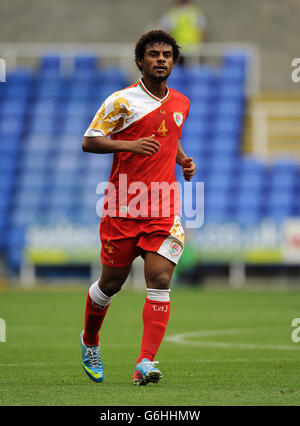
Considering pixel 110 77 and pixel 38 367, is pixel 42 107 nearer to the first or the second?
pixel 110 77

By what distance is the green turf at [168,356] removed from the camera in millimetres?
5266

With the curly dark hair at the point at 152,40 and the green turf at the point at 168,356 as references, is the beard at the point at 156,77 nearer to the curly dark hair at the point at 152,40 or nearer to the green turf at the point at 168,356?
the curly dark hair at the point at 152,40

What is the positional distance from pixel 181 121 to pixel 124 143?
1.83 ft

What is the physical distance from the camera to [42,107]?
2358 cm

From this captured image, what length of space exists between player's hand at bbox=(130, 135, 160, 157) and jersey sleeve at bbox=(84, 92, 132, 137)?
0.83ft

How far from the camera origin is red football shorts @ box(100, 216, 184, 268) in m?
5.99

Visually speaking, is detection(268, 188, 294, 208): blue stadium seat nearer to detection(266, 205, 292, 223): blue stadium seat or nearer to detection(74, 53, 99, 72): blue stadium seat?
detection(266, 205, 292, 223): blue stadium seat

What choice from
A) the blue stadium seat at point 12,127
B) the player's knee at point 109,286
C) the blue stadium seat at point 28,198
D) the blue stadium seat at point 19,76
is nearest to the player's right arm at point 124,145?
the player's knee at point 109,286

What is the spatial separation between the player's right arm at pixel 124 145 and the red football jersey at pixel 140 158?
0.06m

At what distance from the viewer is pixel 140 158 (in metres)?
6.09

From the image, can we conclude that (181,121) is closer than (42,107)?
Yes

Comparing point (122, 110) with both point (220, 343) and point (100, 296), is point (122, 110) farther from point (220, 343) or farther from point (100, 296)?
point (220, 343)

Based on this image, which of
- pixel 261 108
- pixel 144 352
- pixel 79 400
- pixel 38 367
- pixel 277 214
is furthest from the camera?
pixel 261 108
